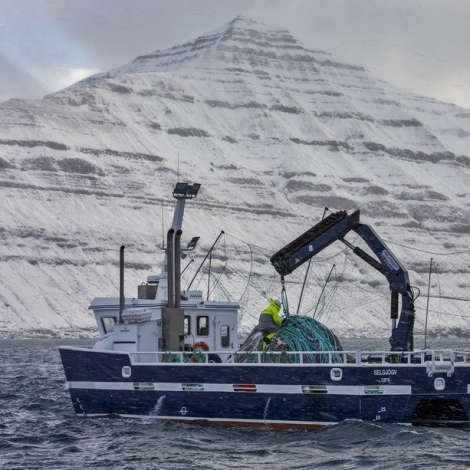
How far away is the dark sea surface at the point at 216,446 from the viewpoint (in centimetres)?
3269

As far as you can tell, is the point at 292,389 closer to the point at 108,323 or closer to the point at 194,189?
the point at 108,323

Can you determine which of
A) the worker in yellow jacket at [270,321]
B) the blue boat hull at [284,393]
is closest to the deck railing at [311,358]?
the blue boat hull at [284,393]

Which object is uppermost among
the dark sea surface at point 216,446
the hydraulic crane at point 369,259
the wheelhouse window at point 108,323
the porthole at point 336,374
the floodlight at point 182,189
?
the floodlight at point 182,189

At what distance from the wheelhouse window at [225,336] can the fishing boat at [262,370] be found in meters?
0.07

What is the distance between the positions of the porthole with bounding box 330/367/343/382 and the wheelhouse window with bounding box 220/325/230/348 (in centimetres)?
708

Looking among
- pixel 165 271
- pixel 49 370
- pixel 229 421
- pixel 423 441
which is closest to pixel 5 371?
pixel 49 370

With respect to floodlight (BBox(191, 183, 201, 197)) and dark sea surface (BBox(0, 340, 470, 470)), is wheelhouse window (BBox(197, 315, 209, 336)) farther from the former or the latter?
dark sea surface (BBox(0, 340, 470, 470))

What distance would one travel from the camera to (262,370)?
3847cm

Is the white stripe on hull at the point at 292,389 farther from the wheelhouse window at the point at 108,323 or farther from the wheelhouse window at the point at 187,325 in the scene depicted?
the wheelhouse window at the point at 108,323

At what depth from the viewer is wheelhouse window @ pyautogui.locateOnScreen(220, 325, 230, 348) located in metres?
44.2

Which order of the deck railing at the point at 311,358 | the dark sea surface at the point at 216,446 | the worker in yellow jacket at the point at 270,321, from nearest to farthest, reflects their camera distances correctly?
the dark sea surface at the point at 216,446, the deck railing at the point at 311,358, the worker in yellow jacket at the point at 270,321

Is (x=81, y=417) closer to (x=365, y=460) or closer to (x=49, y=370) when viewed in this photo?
(x=365, y=460)

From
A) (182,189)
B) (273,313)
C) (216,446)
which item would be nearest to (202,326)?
(273,313)

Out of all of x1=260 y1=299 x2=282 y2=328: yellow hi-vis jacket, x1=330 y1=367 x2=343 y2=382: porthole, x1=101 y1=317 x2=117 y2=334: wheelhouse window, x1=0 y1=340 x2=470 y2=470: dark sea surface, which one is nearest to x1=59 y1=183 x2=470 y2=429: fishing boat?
x1=330 y1=367 x2=343 y2=382: porthole
